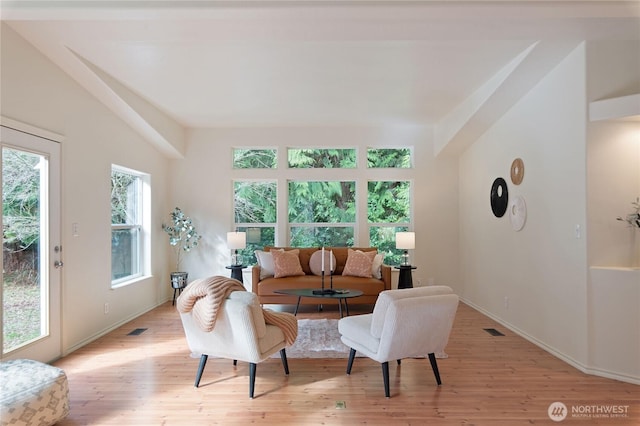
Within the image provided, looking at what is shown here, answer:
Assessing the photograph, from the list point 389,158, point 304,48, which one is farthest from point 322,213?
point 304,48

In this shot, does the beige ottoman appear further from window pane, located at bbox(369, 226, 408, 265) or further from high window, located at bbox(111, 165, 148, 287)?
window pane, located at bbox(369, 226, 408, 265)

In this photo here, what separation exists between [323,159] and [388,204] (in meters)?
1.28

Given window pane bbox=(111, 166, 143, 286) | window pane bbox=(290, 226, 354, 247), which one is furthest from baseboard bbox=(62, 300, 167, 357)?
window pane bbox=(290, 226, 354, 247)

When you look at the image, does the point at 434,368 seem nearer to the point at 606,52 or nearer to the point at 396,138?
the point at 606,52

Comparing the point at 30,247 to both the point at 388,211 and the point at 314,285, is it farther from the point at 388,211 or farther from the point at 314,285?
the point at 388,211

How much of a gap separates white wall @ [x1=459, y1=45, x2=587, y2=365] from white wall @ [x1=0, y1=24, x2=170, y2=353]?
455cm

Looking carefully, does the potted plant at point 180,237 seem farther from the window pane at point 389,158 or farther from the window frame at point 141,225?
A: the window pane at point 389,158

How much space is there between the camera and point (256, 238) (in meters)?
5.79

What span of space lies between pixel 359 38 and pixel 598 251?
259 cm

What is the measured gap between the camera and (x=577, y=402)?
2.45m

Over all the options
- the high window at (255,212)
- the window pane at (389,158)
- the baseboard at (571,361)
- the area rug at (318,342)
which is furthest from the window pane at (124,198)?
the baseboard at (571,361)

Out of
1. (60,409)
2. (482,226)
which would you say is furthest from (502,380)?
(60,409)

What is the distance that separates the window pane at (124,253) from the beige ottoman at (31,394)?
7.18 feet

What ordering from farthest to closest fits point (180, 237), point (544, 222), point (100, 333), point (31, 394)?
1. point (180, 237)
2. point (100, 333)
3. point (544, 222)
4. point (31, 394)
